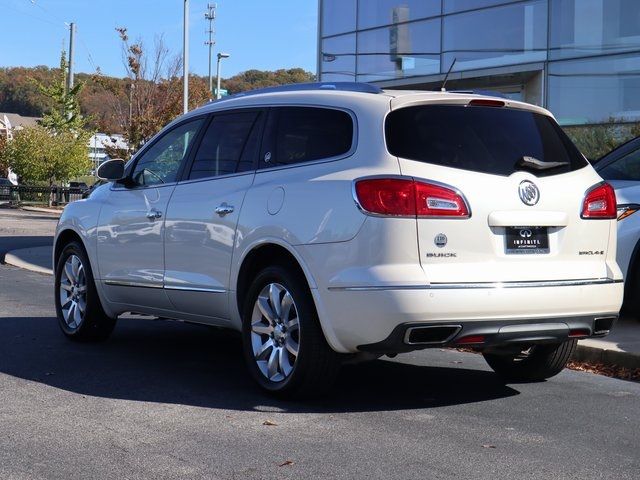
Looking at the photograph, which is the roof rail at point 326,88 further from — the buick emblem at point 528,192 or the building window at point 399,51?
the building window at point 399,51

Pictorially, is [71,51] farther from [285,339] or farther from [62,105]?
[285,339]

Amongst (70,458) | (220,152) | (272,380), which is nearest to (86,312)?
(220,152)

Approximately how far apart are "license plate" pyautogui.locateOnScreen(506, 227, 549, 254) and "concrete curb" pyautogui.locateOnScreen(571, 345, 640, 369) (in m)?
2.17

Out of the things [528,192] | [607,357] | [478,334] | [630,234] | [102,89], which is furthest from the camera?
[102,89]

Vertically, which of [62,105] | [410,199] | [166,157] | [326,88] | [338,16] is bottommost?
[410,199]

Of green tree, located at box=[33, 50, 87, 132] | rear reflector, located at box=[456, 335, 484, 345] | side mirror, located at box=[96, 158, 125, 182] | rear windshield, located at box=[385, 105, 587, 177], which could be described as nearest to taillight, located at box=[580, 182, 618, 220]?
rear windshield, located at box=[385, 105, 587, 177]

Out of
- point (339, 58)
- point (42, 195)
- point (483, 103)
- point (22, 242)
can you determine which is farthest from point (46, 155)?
point (483, 103)

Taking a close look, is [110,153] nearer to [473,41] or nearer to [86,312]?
[473,41]

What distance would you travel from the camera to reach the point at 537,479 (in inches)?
173

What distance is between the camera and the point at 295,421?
5.42 m

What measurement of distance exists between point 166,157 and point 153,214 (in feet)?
1.72

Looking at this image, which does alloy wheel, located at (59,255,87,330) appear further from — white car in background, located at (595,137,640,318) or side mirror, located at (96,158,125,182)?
white car in background, located at (595,137,640,318)

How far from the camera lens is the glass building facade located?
1636 centimetres

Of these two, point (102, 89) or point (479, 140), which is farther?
point (102, 89)
